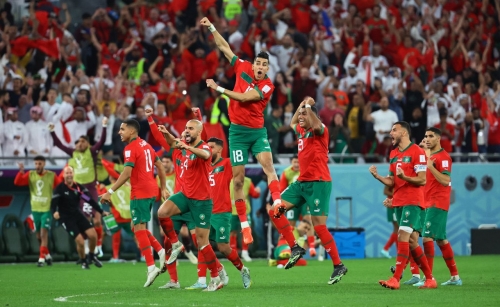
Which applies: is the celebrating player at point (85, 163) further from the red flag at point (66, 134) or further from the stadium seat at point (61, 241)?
the stadium seat at point (61, 241)

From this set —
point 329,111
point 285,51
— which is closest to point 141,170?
point 329,111

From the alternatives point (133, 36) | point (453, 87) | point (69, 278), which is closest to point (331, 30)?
point (453, 87)

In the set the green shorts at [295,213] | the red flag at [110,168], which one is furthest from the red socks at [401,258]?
the red flag at [110,168]

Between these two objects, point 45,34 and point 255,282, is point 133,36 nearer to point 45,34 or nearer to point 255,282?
point 45,34

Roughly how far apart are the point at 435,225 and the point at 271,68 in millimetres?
13079

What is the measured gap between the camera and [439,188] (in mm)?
17062

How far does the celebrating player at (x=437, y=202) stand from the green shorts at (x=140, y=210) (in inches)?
187

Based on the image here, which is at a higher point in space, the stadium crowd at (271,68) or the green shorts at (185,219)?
the stadium crowd at (271,68)

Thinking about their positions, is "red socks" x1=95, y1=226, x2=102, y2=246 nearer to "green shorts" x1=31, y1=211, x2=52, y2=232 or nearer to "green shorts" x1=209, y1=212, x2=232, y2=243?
"green shorts" x1=31, y1=211, x2=52, y2=232

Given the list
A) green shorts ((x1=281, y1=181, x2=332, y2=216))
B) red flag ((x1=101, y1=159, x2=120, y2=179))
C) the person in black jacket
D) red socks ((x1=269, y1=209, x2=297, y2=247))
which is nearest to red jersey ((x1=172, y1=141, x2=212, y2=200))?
red socks ((x1=269, y1=209, x2=297, y2=247))

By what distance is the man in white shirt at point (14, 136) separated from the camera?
25.2m

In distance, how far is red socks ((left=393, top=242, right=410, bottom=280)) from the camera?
15.7m

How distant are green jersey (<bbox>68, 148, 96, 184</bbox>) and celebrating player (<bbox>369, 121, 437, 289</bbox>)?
10.6m

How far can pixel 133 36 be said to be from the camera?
29203 millimetres
